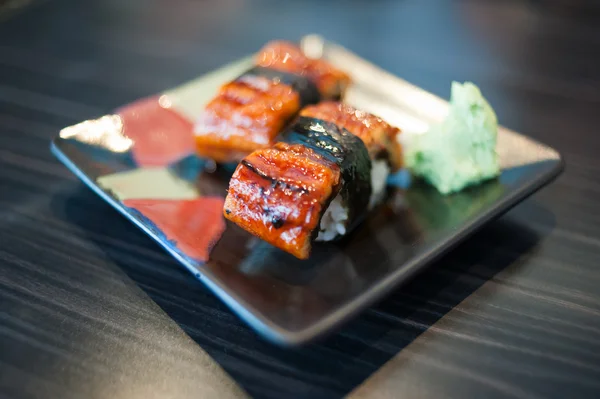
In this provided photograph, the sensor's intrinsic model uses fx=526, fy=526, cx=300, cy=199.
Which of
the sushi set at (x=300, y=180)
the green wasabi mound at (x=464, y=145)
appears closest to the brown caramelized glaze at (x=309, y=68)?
the sushi set at (x=300, y=180)

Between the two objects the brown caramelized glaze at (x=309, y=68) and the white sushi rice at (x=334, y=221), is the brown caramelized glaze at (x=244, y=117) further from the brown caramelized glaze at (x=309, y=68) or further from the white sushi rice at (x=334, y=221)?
the white sushi rice at (x=334, y=221)

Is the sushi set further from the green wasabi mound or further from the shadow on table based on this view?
the shadow on table

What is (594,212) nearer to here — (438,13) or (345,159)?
(345,159)

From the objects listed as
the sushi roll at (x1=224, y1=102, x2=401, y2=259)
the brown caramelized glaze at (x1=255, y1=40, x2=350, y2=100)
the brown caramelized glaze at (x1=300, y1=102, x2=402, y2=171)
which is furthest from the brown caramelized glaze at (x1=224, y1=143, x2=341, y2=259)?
the brown caramelized glaze at (x1=255, y1=40, x2=350, y2=100)

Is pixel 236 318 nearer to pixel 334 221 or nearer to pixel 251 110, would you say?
pixel 334 221

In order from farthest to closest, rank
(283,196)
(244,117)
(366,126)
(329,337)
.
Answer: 1. (244,117)
2. (366,126)
3. (283,196)
4. (329,337)

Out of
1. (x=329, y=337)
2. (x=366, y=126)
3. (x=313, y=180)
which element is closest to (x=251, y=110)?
(x=366, y=126)

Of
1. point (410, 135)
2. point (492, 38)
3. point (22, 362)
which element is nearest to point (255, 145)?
point (410, 135)
